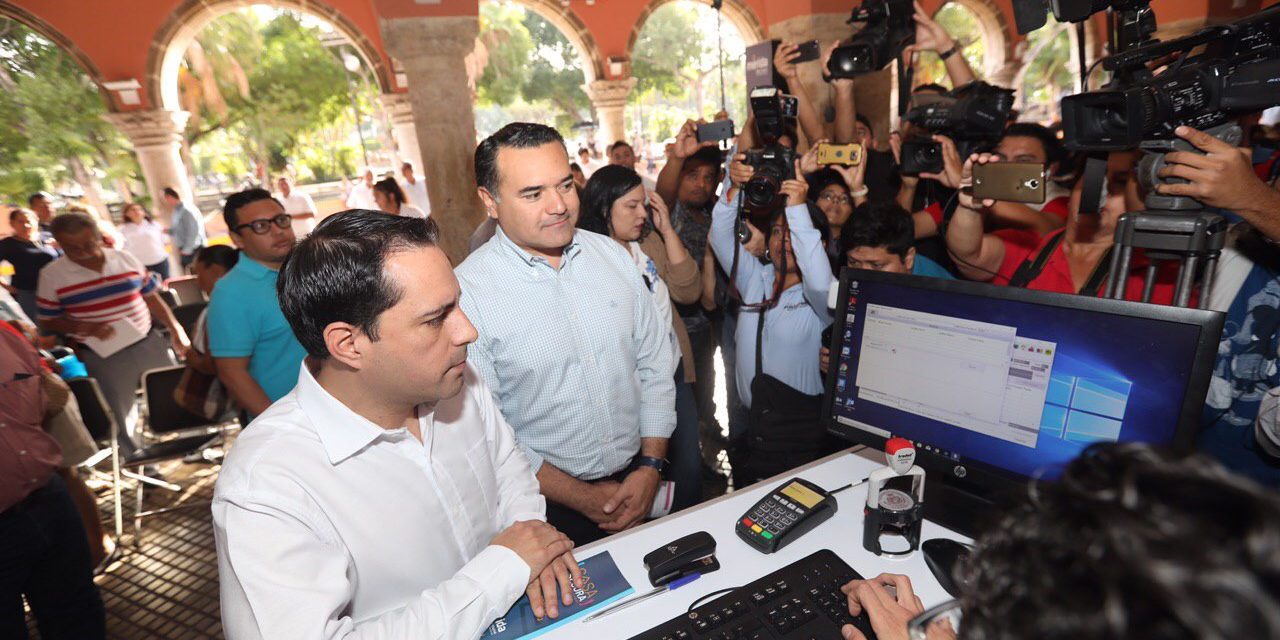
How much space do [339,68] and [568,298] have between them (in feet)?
68.3

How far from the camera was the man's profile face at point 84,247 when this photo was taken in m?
3.64

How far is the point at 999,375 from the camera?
123 centimetres

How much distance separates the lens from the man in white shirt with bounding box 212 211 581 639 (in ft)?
3.19

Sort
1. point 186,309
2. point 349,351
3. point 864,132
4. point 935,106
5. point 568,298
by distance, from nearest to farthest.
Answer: point 349,351 → point 568,298 → point 935,106 → point 864,132 → point 186,309

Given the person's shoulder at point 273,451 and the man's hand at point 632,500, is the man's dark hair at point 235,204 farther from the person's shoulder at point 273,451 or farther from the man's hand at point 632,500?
the man's hand at point 632,500

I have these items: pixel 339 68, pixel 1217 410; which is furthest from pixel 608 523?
pixel 339 68

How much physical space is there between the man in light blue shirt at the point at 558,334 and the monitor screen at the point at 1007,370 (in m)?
0.70

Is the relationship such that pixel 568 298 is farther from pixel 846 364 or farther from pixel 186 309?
pixel 186 309

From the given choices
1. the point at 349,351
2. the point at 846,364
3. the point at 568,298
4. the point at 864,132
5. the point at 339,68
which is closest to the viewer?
the point at 349,351

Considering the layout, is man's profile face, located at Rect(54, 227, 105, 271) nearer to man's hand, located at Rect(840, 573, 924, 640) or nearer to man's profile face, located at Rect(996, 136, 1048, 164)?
man's hand, located at Rect(840, 573, 924, 640)

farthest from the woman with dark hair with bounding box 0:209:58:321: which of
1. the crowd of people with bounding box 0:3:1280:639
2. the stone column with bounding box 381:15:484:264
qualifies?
the stone column with bounding box 381:15:484:264

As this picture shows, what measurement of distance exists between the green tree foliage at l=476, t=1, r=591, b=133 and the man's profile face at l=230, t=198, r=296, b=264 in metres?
20.7

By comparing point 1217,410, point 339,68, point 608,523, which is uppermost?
point 339,68

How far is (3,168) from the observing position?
41.4 feet
